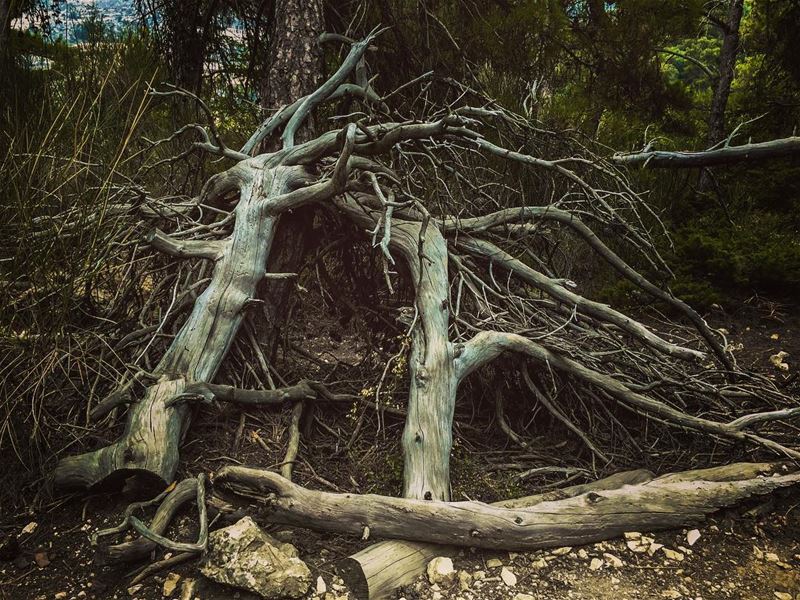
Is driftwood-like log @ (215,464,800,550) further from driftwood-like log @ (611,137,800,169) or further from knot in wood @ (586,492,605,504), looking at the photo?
driftwood-like log @ (611,137,800,169)

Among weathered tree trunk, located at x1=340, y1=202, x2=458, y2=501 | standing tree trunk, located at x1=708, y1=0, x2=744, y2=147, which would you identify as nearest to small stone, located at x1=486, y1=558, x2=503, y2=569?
weathered tree trunk, located at x1=340, y1=202, x2=458, y2=501

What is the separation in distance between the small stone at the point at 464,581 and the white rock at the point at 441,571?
3cm

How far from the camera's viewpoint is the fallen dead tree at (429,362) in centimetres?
270

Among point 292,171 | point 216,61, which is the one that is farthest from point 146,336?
point 216,61

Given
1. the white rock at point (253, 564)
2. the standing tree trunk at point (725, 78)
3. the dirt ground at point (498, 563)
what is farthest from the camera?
the standing tree trunk at point (725, 78)

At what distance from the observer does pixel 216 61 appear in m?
5.71

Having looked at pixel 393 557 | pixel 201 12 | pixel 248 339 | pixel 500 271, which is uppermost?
pixel 201 12

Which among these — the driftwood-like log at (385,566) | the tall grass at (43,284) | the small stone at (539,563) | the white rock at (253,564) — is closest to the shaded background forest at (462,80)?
the tall grass at (43,284)

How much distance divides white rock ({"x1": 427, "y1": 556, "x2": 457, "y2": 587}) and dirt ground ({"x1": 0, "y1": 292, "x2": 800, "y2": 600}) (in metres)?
0.02

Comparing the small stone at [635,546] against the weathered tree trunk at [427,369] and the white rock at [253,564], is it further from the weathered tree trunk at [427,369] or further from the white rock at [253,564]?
the white rock at [253,564]

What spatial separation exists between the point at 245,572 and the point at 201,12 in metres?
4.82

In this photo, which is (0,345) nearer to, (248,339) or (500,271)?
(248,339)

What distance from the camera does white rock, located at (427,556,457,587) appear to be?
2.55 metres

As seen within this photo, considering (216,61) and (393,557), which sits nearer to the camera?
(393,557)
